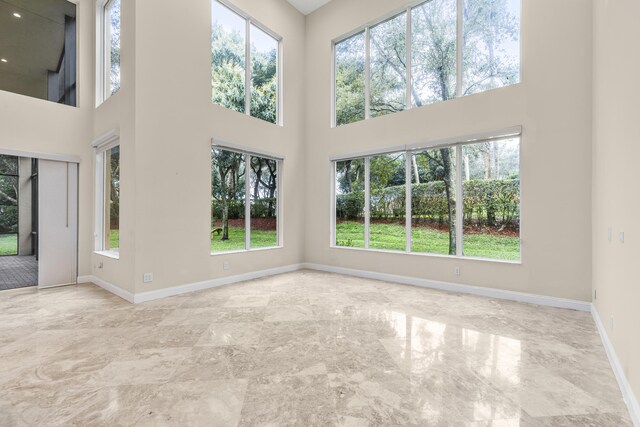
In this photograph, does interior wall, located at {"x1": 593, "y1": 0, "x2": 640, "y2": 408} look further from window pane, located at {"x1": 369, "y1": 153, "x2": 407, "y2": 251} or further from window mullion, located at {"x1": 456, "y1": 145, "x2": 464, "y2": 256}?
window pane, located at {"x1": 369, "y1": 153, "x2": 407, "y2": 251}

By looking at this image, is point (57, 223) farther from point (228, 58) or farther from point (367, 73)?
point (367, 73)

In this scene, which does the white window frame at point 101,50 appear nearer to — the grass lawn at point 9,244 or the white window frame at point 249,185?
the white window frame at point 249,185

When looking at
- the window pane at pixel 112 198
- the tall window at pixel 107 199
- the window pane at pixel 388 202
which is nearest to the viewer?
the window pane at pixel 112 198

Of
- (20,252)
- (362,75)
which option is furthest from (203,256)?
(20,252)

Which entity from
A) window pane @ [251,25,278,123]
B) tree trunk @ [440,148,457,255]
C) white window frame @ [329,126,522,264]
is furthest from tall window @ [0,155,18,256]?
tree trunk @ [440,148,457,255]

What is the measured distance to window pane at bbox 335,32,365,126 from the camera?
5727mm

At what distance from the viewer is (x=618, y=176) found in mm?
2232

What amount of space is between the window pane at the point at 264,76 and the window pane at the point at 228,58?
0.82ft

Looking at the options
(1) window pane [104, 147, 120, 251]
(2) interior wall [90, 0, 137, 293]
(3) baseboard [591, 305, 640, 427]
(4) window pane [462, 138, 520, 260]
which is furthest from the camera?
(1) window pane [104, 147, 120, 251]

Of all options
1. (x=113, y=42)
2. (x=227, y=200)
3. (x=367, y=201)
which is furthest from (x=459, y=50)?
(x=113, y=42)

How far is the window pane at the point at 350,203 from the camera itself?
5723 mm

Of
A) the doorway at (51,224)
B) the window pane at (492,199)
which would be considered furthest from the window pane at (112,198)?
the window pane at (492,199)

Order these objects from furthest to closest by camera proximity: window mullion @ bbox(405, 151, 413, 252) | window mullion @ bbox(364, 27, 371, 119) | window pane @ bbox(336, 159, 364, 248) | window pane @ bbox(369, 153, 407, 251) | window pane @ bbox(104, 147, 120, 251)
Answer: window pane @ bbox(336, 159, 364, 248) < window mullion @ bbox(364, 27, 371, 119) < window pane @ bbox(369, 153, 407, 251) < window mullion @ bbox(405, 151, 413, 252) < window pane @ bbox(104, 147, 120, 251)

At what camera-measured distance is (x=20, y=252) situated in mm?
6715
